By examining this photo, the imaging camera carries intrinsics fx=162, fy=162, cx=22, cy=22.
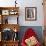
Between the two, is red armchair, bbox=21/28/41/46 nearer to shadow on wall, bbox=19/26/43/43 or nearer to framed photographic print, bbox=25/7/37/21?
shadow on wall, bbox=19/26/43/43

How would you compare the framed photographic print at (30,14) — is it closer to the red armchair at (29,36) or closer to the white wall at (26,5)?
the white wall at (26,5)

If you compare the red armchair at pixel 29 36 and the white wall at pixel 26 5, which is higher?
the white wall at pixel 26 5

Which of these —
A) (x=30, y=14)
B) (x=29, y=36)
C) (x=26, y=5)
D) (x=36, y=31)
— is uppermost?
(x=26, y=5)

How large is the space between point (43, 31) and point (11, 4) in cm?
151

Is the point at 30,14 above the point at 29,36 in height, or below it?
above

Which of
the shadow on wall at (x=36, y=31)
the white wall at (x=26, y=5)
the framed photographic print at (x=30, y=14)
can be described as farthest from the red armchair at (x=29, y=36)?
the framed photographic print at (x=30, y=14)

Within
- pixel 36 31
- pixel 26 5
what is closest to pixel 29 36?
pixel 36 31

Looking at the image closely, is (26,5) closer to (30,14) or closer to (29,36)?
(30,14)

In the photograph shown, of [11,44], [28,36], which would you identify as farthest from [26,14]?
[11,44]

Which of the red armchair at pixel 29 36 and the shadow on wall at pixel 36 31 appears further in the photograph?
the shadow on wall at pixel 36 31

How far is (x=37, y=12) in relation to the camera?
591 centimetres

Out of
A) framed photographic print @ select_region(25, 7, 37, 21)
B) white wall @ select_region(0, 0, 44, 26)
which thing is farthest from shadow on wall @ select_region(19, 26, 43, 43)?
framed photographic print @ select_region(25, 7, 37, 21)

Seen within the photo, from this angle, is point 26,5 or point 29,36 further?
point 26,5

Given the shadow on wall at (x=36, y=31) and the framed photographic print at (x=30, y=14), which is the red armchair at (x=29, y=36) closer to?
the shadow on wall at (x=36, y=31)
